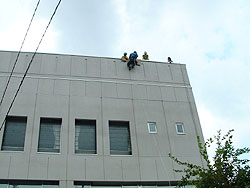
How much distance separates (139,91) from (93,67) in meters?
3.01

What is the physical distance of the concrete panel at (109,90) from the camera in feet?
55.5

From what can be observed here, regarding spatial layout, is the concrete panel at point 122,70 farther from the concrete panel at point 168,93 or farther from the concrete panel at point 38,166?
the concrete panel at point 38,166

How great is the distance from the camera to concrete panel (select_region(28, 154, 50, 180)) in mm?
13586

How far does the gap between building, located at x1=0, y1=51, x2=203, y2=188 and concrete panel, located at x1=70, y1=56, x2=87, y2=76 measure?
0.06m

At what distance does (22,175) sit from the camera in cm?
1347

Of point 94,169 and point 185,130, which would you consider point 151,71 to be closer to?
point 185,130

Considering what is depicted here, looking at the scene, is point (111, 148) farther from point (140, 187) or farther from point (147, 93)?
point (147, 93)

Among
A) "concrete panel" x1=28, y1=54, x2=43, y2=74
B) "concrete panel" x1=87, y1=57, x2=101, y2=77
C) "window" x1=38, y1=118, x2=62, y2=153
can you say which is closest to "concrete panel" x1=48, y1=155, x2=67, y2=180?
"window" x1=38, y1=118, x2=62, y2=153

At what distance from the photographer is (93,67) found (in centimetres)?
1778

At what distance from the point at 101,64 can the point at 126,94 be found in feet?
7.98

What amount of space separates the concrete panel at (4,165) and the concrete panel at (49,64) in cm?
511

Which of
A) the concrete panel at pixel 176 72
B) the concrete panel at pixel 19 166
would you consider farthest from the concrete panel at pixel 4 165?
the concrete panel at pixel 176 72

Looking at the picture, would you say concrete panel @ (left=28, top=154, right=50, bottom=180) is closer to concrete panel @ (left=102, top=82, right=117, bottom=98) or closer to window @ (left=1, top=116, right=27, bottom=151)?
window @ (left=1, top=116, right=27, bottom=151)

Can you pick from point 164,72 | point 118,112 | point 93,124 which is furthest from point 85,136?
point 164,72
